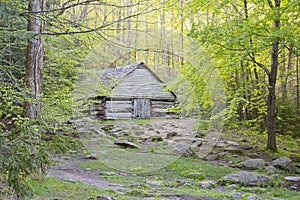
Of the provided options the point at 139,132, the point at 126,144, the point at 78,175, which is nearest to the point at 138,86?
the point at 139,132

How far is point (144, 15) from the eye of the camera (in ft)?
12.4

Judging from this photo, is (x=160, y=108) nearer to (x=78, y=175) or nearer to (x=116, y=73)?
(x=116, y=73)

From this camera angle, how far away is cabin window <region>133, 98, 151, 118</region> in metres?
4.82

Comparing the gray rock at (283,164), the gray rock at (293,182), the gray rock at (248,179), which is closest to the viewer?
the gray rock at (248,179)

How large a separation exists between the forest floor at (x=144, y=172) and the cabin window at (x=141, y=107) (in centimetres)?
28

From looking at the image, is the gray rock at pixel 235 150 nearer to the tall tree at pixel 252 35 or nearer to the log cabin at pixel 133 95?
the tall tree at pixel 252 35

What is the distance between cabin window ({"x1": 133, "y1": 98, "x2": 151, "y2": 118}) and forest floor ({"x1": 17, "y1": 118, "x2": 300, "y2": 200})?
0.28 metres

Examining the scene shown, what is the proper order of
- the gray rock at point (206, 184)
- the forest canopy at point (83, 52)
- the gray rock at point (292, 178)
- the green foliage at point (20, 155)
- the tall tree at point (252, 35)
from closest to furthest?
the green foliage at point (20, 155), the forest canopy at point (83, 52), the gray rock at point (206, 184), the gray rock at point (292, 178), the tall tree at point (252, 35)

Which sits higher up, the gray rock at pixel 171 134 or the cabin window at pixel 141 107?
the cabin window at pixel 141 107

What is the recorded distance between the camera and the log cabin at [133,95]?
15.9 feet

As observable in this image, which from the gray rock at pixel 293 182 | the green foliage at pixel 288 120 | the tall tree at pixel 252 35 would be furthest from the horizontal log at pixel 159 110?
the green foliage at pixel 288 120

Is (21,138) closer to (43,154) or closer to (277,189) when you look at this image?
(43,154)

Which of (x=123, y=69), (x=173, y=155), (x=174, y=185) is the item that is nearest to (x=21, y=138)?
(x=123, y=69)

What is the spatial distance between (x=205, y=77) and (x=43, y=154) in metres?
6.31
